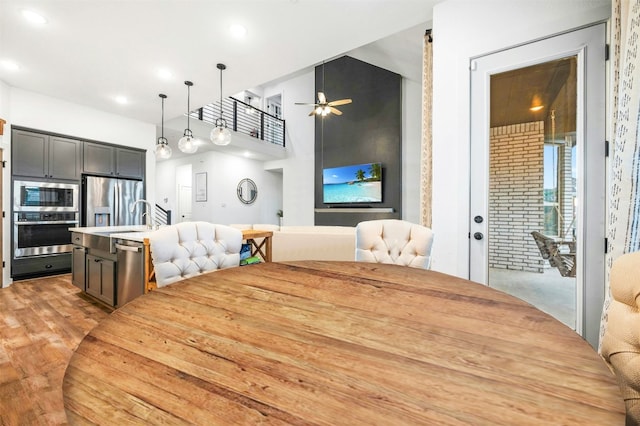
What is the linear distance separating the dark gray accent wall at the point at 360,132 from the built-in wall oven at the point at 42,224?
4.90m

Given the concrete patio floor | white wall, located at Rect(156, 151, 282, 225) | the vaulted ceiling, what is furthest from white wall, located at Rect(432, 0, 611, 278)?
white wall, located at Rect(156, 151, 282, 225)

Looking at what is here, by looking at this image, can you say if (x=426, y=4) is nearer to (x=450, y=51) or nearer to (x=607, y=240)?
(x=450, y=51)

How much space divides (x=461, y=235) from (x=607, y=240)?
0.80 meters

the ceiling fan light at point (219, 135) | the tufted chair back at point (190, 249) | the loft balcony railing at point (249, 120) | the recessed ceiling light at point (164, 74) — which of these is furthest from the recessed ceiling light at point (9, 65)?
the loft balcony railing at point (249, 120)

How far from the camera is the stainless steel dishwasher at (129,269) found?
2426mm

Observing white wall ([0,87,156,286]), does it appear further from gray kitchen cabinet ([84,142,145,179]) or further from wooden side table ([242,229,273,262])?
wooden side table ([242,229,273,262])

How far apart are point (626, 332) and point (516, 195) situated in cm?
142

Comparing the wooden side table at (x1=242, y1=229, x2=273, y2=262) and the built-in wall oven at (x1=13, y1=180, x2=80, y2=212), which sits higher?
the built-in wall oven at (x1=13, y1=180, x2=80, y2=212)

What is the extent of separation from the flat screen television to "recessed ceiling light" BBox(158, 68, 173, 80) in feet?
13.6

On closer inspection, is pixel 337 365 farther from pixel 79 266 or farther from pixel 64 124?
pixel 64 124

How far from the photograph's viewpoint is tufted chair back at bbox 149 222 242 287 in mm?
1488

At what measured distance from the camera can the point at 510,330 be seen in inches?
29.6

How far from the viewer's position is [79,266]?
3332 mm

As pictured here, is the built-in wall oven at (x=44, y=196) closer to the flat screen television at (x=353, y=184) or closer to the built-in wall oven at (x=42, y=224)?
the built-in wall oven at (x=42, y=224)
